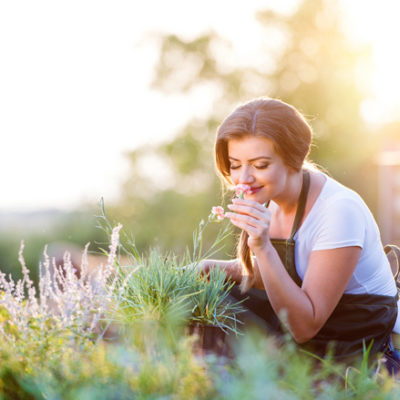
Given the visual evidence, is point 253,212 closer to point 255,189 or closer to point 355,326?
point 255,189

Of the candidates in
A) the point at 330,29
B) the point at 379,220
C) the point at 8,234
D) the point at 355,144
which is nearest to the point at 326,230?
the point at 8,234

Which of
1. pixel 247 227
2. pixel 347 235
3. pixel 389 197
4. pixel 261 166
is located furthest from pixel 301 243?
pixel 389 197

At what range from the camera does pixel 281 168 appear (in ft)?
9.86

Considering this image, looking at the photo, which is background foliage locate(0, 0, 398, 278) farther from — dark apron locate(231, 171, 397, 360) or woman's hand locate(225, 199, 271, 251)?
woman's hand locate(225, 199, 271, 251)

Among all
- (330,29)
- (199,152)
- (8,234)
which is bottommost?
(8,234)

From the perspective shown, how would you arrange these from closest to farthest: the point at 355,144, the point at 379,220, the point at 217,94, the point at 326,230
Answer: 1. the point at 326,230
2. the point at 379,220
3. the point at 355,144
4. the point at 217,94

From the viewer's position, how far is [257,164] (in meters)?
2.93

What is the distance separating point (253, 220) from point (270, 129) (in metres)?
0.61

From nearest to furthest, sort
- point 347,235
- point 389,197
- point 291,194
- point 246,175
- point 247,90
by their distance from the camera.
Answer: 1. point 347,235
2. point 246,175
3. point 291,194
4. point 389,197
5. point 247,90

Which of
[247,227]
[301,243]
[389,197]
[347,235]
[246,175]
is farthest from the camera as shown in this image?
[389,197]

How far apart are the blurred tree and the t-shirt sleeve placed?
11.0 m

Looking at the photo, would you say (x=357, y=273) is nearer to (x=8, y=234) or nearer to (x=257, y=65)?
(x=8, y=234)

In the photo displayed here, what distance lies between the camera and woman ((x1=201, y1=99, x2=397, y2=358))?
2686mm

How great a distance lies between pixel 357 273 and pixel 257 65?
13.1 metres
